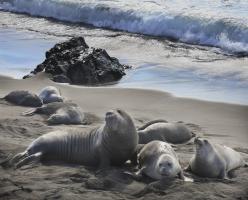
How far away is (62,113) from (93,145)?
7.17 ft

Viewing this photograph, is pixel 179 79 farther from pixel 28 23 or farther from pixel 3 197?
pixel 28 23

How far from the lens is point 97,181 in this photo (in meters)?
6.03

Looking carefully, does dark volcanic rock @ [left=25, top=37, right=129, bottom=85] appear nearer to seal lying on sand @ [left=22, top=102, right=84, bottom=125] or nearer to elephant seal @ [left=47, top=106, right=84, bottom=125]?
seal lying on sand @ [left=22, top=102, right=84, bottom=125]

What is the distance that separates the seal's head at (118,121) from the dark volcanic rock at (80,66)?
6.07m

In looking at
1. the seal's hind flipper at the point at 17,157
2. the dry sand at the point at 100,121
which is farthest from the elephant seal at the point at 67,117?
the seal's hind flipper at the point at 17,157

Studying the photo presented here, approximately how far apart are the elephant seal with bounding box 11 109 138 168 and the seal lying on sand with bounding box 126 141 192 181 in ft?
0.75

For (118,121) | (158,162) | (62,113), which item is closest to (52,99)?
(62,113)

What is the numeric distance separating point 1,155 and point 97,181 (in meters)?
1.40

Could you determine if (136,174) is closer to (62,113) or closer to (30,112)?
(62,113)

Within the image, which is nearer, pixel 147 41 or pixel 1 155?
pixel 1 155

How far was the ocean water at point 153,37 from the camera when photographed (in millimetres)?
12547

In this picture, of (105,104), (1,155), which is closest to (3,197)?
(1,155)

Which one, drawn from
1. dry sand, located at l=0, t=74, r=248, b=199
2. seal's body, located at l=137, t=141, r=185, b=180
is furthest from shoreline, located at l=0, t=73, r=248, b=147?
seal's body, located at l=137, t=141, r=185, b=180

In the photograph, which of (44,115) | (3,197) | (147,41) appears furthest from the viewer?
(147,41)
